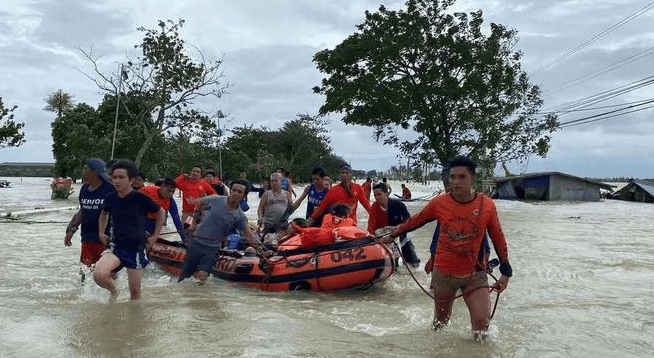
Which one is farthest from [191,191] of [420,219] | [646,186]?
[646,186]

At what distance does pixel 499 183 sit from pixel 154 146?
2686cm

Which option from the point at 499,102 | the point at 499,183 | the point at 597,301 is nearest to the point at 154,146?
the point at 499,102

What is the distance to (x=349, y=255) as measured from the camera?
7.49 metres

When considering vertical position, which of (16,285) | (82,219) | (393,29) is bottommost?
(16,285)

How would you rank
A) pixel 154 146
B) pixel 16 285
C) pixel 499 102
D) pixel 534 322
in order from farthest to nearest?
pixel 154 146, pixel 499 102, pixel 16 285, pixel 534 322

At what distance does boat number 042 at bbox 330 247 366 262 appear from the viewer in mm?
7449

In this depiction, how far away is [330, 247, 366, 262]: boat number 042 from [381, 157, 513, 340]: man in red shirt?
252 centimetres

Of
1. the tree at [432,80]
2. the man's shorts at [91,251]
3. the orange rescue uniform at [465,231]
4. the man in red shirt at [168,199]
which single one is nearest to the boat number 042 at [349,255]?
the man in red shirt at [168,199]

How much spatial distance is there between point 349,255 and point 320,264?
409 mm

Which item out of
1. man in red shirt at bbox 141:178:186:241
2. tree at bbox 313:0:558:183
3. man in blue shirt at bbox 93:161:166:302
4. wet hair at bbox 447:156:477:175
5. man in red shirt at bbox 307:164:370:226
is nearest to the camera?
wet hair at bbox 447:156:477:175

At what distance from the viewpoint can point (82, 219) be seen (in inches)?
263

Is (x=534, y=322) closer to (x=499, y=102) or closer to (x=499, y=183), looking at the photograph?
(x=499, y=102)

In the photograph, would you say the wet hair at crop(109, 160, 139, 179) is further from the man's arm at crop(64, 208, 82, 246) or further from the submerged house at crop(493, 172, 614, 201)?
the submerged house at crop(493, 172, 614, 201)

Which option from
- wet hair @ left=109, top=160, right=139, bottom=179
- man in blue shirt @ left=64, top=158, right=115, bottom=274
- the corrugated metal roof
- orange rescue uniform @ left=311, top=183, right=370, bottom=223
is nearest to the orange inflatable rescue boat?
orange rescue uniform @ left=311, top=183, right=370, bottom=223
